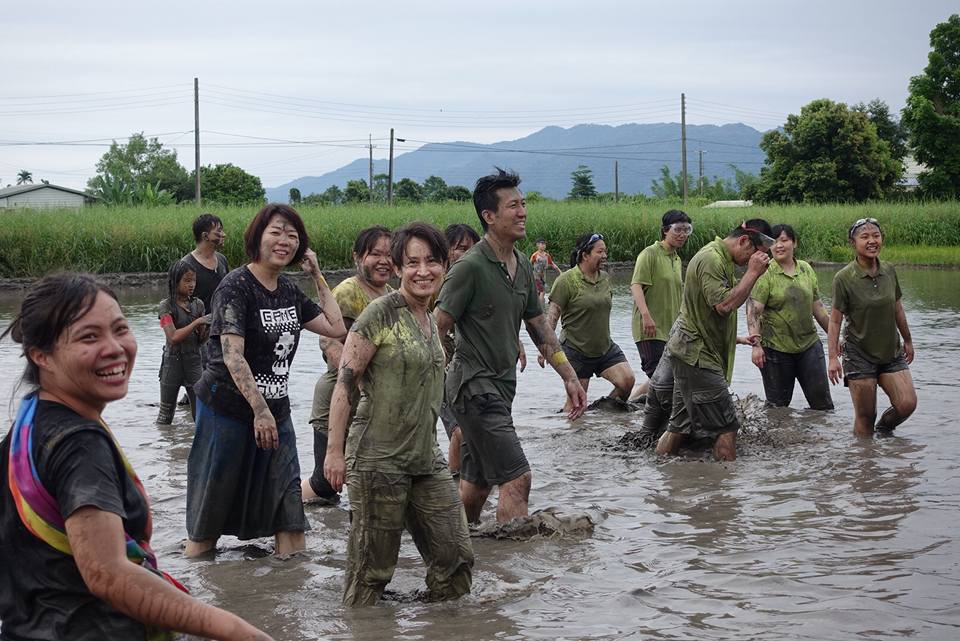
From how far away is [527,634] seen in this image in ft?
16.3

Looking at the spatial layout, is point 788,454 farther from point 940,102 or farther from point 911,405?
point 940,102

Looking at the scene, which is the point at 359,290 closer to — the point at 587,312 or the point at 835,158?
→ the point at 587,312

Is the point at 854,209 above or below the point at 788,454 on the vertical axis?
above

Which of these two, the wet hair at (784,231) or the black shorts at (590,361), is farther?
the black shorts at (590,361)

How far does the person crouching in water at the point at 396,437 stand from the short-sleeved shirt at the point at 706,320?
11.1ft

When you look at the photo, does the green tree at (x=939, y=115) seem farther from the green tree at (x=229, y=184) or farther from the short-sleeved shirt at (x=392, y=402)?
the short-sleeved shirt at (x=392, y=402)

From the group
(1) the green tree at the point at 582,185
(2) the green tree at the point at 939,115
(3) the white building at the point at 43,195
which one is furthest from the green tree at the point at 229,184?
(2) the green tree at the point at 939,115

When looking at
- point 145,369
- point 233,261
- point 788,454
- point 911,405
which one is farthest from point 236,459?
point 233,261

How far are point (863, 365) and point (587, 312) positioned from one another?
260 cm

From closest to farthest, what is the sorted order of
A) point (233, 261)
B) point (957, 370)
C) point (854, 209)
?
point (957, 370)
point (233, 261)
point (854, 209)

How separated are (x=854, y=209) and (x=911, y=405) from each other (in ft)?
113

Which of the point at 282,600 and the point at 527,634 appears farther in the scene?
the point at 282,600

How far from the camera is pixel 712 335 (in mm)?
8141

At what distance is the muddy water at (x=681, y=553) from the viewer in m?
5.09
